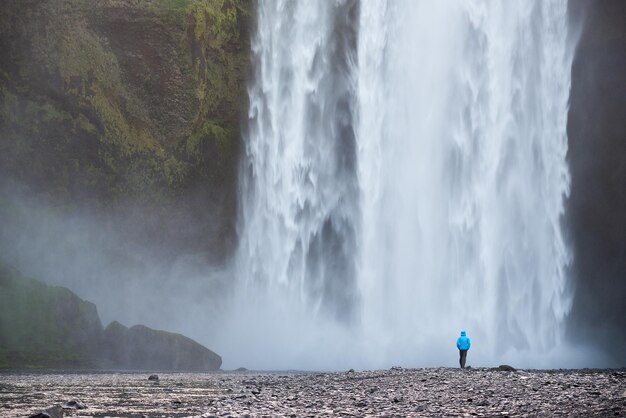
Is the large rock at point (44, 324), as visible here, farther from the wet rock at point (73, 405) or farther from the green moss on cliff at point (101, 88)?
the wet rock at point (73, 405)

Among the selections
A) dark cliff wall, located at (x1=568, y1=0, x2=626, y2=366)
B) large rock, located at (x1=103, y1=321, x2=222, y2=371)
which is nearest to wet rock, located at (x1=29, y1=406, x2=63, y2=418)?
large rock, located at (x1=103, y1=321, x2=222, y2=371)

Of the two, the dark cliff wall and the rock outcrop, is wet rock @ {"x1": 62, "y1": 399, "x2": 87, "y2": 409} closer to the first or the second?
the rock outcrop

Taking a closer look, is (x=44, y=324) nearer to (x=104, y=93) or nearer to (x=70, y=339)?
(x=70, y=339)

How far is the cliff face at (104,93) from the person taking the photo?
36344 mm

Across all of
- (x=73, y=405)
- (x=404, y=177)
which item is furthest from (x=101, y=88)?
(x=73, y=405)

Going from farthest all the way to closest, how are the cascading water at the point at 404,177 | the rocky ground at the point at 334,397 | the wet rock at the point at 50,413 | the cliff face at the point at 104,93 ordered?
the cliff face at the point at 104,93 < the cascading water at the point at 404,177 < the rocky ground at the point at 334,397 < the wet rock at the point at 50,413

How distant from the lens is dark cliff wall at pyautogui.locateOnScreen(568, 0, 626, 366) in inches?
1484

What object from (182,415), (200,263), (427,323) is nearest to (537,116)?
(427,323)

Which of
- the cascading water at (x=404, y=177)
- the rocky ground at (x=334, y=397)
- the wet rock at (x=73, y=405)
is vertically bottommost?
the wet rock at (x=73, y=405)

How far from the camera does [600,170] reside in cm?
3809

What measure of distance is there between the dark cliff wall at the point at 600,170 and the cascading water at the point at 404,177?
1408 millimetres

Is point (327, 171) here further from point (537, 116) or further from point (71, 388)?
point (71, 388)

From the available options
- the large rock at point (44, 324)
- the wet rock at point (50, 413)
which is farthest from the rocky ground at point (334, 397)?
the large rock at point (44, 324)

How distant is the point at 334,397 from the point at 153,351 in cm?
1719
